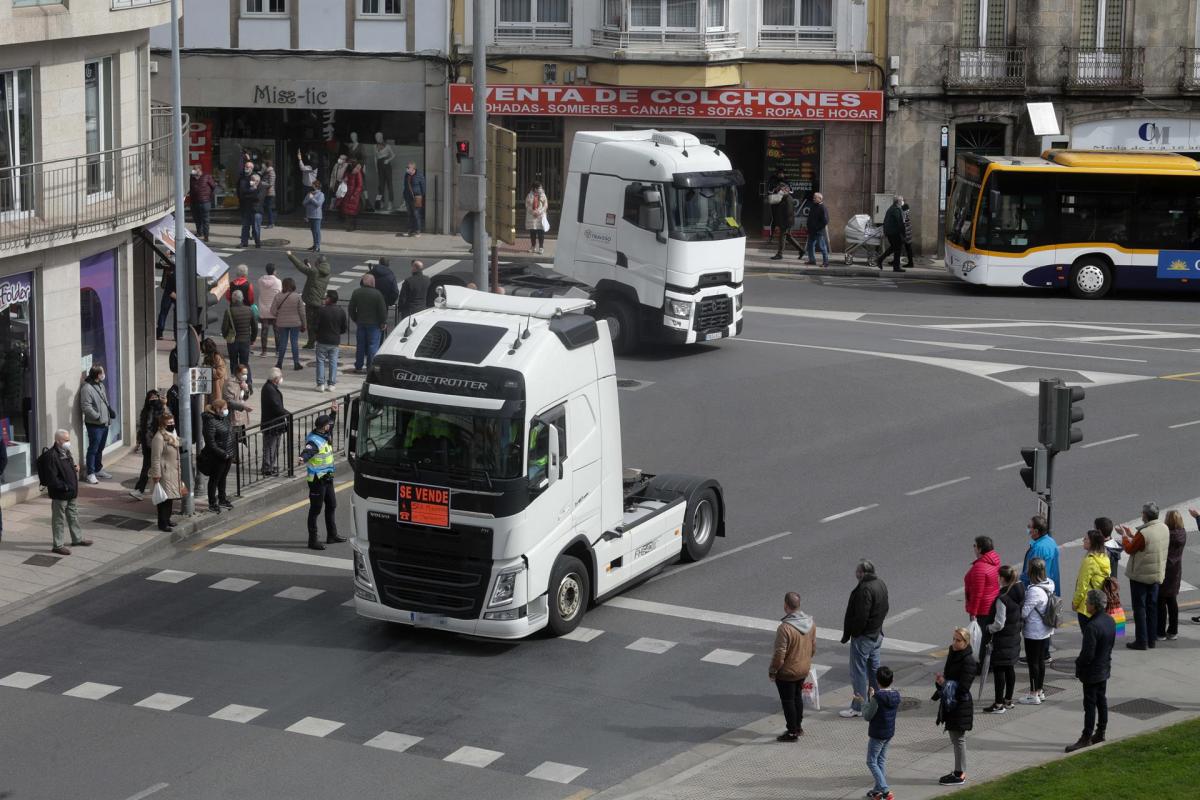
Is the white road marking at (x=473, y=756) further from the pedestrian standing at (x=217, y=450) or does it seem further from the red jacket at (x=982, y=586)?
the pedestrian standing at (x=217, y=450)

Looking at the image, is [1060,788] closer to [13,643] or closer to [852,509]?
[852,509]

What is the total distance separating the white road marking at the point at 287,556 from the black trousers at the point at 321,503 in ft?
1.26

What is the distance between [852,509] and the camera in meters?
22.5

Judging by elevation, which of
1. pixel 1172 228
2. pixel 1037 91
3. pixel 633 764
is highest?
pixel 1037 91

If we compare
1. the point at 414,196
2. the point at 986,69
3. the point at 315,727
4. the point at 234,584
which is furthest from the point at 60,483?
the point at 986,69

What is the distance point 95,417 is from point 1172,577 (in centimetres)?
1359

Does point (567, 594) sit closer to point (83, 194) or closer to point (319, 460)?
point (319, 460)

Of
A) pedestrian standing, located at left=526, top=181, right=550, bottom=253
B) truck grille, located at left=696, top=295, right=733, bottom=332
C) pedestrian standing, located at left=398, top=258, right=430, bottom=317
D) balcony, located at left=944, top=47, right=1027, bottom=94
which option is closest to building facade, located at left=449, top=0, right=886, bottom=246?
balcony, located at left=944, top=47, right=1027, bottom=94

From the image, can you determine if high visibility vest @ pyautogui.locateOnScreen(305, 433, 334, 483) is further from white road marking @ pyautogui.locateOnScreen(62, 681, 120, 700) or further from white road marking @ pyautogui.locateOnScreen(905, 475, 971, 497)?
white road marking @ pyautogui.locateOnScreen(905, 475, 971, 497)

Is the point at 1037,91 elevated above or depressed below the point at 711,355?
above

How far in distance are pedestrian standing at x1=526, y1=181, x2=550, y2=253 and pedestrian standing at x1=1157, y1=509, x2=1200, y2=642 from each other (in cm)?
2490

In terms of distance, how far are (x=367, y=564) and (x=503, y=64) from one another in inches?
1088

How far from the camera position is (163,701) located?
16484 mm

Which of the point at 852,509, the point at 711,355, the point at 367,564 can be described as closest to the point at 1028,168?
the point at 711,355
